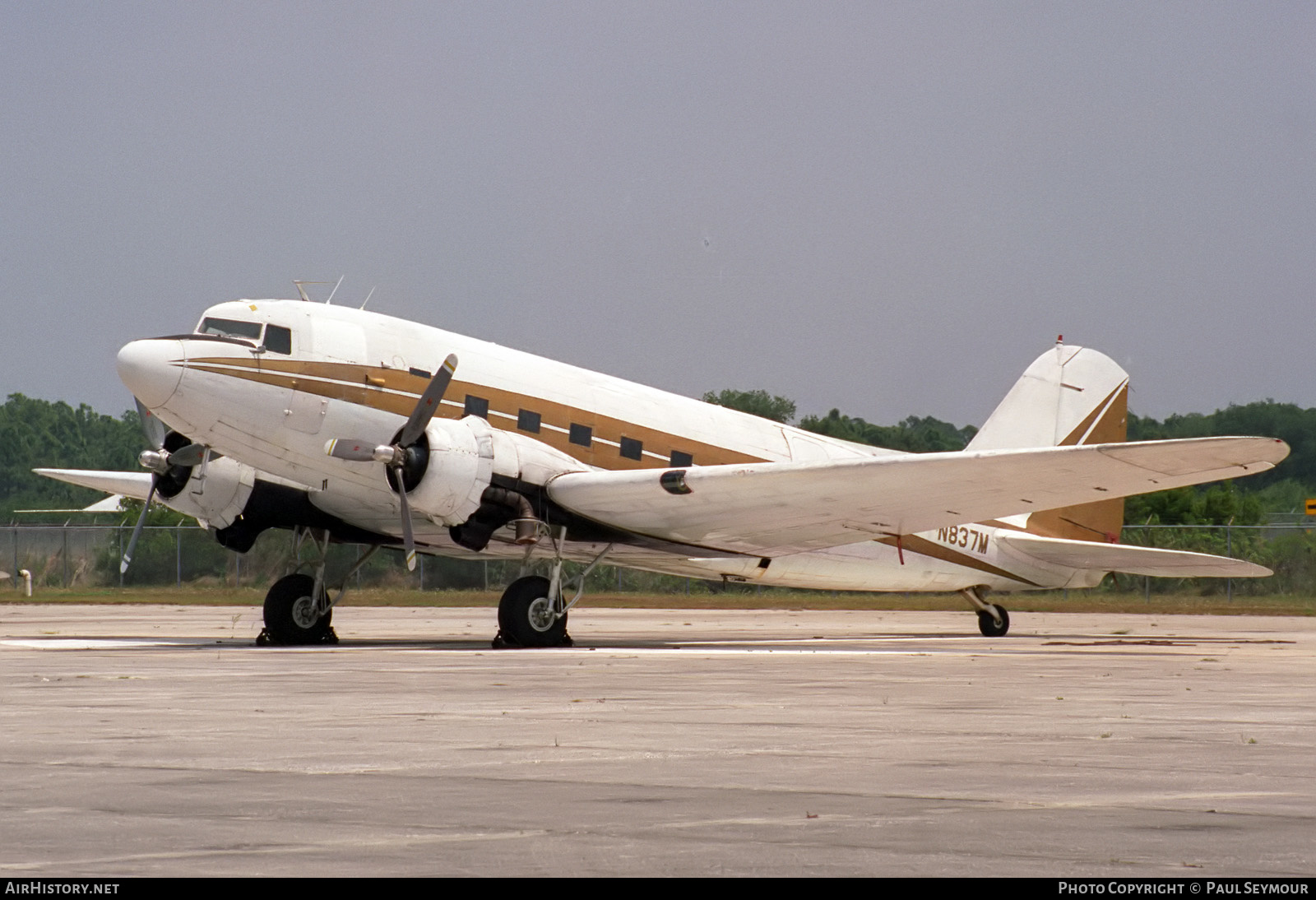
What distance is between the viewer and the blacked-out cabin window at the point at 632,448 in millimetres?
22781

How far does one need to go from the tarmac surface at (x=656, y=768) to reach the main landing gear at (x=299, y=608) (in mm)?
5003

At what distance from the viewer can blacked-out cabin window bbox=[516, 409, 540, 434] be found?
856 inches

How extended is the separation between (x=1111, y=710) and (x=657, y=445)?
41.5ft

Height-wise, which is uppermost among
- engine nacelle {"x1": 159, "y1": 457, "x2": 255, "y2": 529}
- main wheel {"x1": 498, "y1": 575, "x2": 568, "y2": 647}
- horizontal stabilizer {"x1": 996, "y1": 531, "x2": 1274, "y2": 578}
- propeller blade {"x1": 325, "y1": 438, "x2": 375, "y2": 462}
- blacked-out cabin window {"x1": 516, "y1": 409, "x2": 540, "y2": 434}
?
blacked-out cabin window {"x1": 516, "y1": 409, "x2": 540, "y2": 434}

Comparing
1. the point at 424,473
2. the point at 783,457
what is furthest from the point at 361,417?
the point at 783,457

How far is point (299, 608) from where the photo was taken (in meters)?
22.6

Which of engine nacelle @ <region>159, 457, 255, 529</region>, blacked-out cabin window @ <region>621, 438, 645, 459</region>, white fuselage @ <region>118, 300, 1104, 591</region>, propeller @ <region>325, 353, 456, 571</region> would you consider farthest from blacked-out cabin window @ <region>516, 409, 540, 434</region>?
engine nacelle @ <region>159, 457, 255, 529</region>

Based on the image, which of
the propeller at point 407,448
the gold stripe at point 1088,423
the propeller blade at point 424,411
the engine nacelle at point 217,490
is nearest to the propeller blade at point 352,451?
the propeller at point 407,448

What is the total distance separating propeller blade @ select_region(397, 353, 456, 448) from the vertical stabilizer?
1120 centimetres

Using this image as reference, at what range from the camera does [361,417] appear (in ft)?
67.3

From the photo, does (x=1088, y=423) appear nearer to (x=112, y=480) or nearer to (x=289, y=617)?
(x=289, y=617)

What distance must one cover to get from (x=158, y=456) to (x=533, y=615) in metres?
5.86

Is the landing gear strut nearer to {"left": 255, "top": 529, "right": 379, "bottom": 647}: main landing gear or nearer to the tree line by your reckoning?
{"left": 255, "top": 529, "right": 379, "bottom": 647}: main landing gear

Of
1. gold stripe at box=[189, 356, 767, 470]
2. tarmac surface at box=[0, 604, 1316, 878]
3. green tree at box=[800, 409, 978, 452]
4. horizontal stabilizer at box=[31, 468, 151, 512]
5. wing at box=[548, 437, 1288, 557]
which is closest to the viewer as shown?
tarmac surface at box=[0, 604, 1316, 878]
